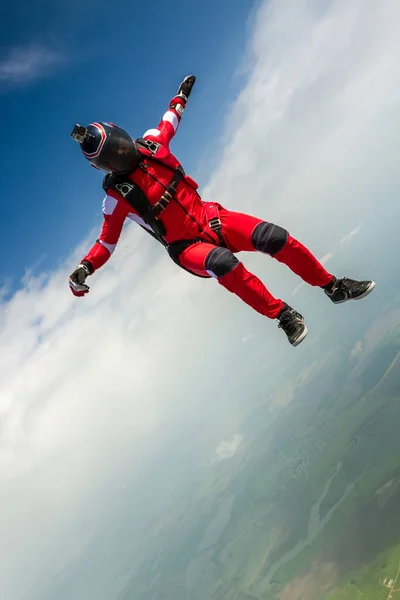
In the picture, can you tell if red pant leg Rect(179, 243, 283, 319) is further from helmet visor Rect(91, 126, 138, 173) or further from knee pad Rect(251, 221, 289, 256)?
helmet visor Rect(91, 126, 138, 173)

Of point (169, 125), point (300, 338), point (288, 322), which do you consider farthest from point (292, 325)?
point (169, 125)

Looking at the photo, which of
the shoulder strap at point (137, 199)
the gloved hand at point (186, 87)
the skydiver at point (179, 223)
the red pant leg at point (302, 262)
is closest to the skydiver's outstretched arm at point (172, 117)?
the gloved hand at point (186, 87)

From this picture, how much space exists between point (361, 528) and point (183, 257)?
173615 mm

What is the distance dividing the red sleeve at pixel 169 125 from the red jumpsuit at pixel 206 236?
2 centimetres

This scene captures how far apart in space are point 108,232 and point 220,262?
1.77 m

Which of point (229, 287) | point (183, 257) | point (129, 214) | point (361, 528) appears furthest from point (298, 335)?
point (361, 528)

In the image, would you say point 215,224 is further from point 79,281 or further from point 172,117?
point 172,117

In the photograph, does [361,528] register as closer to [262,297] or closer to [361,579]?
[361,579]

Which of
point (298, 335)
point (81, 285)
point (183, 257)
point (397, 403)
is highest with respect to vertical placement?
point (81, 285)

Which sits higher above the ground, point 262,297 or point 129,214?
point 129,214

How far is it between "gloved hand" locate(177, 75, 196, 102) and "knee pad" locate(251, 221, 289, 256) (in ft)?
8.61

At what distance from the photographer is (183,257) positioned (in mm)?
4797

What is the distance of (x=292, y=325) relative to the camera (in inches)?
171

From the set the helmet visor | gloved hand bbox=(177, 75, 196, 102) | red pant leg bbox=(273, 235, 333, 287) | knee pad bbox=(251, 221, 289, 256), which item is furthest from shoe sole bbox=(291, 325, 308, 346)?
gloved hand bbox=(177, 75, 196, 102)
